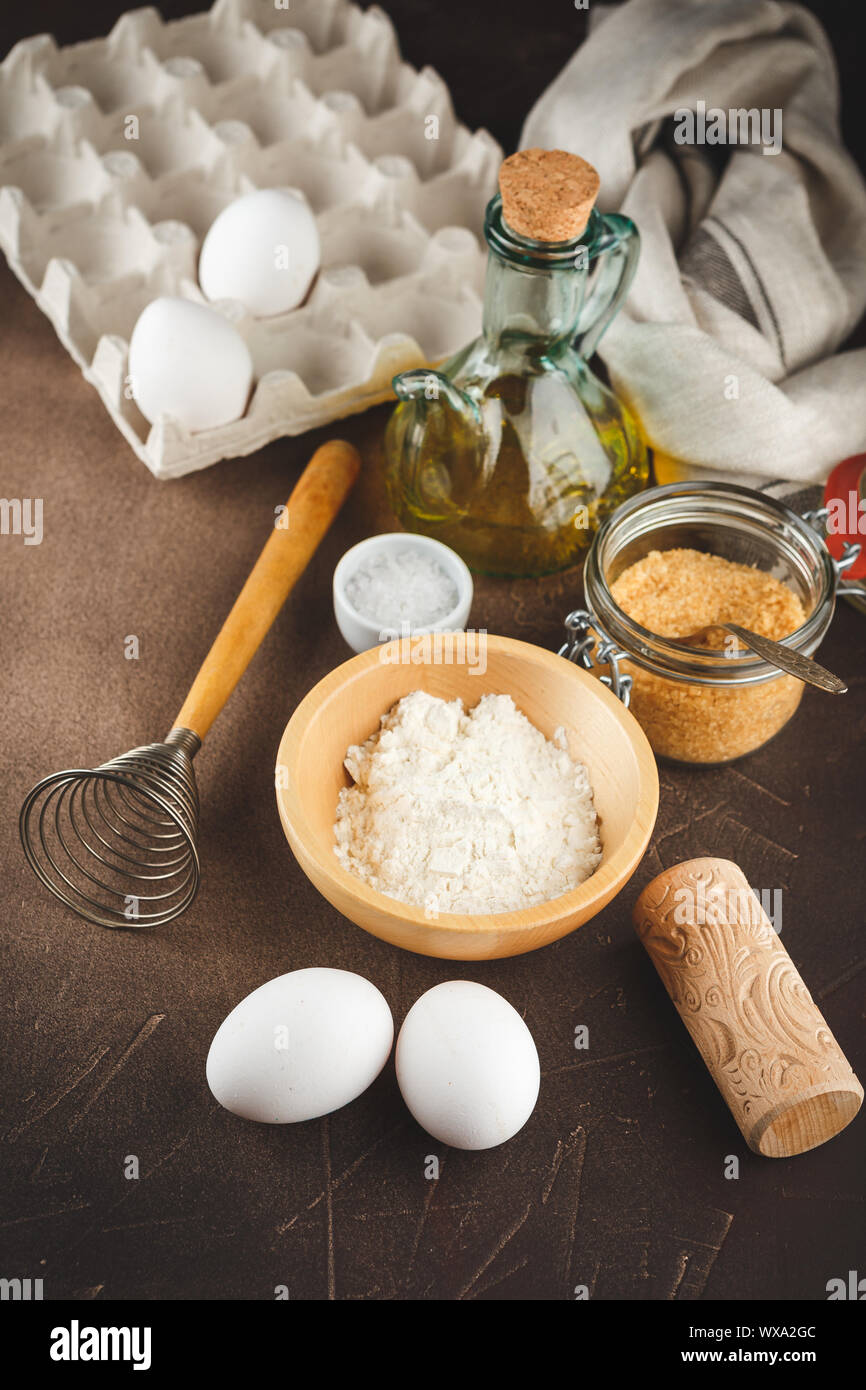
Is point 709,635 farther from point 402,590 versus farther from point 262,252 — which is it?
point 262,252

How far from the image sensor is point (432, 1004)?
2.25ft

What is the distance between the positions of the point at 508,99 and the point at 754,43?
1.06 feet

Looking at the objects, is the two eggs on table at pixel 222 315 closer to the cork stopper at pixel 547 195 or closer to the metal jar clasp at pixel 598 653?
the cork stopper at pixel 547 195

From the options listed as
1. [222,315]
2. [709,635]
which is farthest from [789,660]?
[222,315]

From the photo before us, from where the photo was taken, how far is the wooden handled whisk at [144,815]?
781 mm

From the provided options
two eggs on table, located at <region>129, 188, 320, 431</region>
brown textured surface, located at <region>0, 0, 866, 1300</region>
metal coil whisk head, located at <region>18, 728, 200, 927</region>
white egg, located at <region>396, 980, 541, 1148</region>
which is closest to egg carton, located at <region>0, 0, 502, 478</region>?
two eggs on table, located at <region>129, 188, 320, 431</region>

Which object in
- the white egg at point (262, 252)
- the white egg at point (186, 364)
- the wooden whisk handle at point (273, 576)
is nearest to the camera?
the wooden whisk handle at point (273, 576)

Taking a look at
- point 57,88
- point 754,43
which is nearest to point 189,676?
point 57,88

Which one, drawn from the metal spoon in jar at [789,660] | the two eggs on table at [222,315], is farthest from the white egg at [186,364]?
the metal spoon in jar at [789,660]

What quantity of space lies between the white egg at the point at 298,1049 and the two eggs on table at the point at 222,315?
0.55 meters

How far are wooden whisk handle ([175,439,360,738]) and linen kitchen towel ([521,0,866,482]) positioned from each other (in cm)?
30

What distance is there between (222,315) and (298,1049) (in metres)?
0.70

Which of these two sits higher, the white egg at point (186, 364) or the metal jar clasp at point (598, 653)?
the white egg at point (186, 364)

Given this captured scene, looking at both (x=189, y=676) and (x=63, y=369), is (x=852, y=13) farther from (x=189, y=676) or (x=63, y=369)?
(x=189, y=676)
